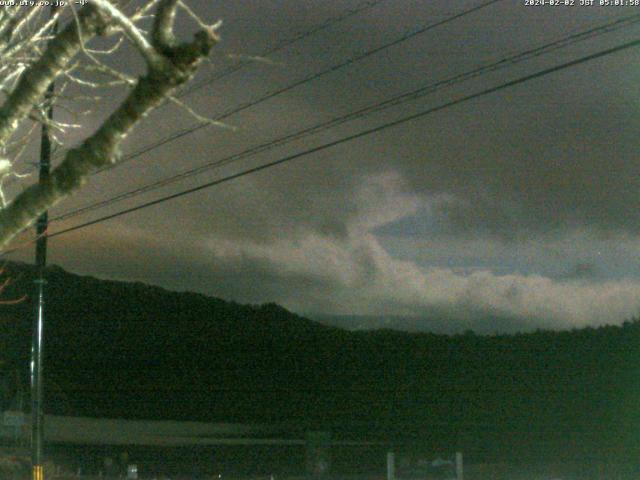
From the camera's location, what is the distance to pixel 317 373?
140ft

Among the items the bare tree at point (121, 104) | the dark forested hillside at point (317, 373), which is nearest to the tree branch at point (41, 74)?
the bare tree at point (121, 104)

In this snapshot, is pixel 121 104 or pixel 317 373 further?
pixel 317 373

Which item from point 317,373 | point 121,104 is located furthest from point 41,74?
point 317,373

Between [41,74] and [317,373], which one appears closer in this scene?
[41,74]

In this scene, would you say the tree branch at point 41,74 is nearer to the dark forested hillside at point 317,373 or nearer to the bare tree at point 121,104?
the bare tree at point 121,104

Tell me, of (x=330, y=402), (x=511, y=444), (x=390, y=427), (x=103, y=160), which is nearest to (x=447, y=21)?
(x=103, y=160)

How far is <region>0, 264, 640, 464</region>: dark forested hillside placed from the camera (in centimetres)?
3149

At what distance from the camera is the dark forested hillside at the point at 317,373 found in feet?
103

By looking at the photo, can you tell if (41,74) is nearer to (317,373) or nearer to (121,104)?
(121,104)

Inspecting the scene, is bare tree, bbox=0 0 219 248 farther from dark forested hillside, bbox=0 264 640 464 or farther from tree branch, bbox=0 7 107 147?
dark forested hillside, bbox=0 264 640 464

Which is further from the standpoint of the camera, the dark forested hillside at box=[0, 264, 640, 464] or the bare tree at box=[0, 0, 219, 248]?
the dark forested hillside at box=[0, 264, 640, 464]

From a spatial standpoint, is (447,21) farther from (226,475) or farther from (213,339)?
(213,339)

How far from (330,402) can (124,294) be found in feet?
47.9

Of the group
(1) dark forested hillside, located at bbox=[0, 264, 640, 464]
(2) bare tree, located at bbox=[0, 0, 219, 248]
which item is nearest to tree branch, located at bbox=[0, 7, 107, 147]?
(2) bare tree, located at bbox=[0, 0, 219, 248]
